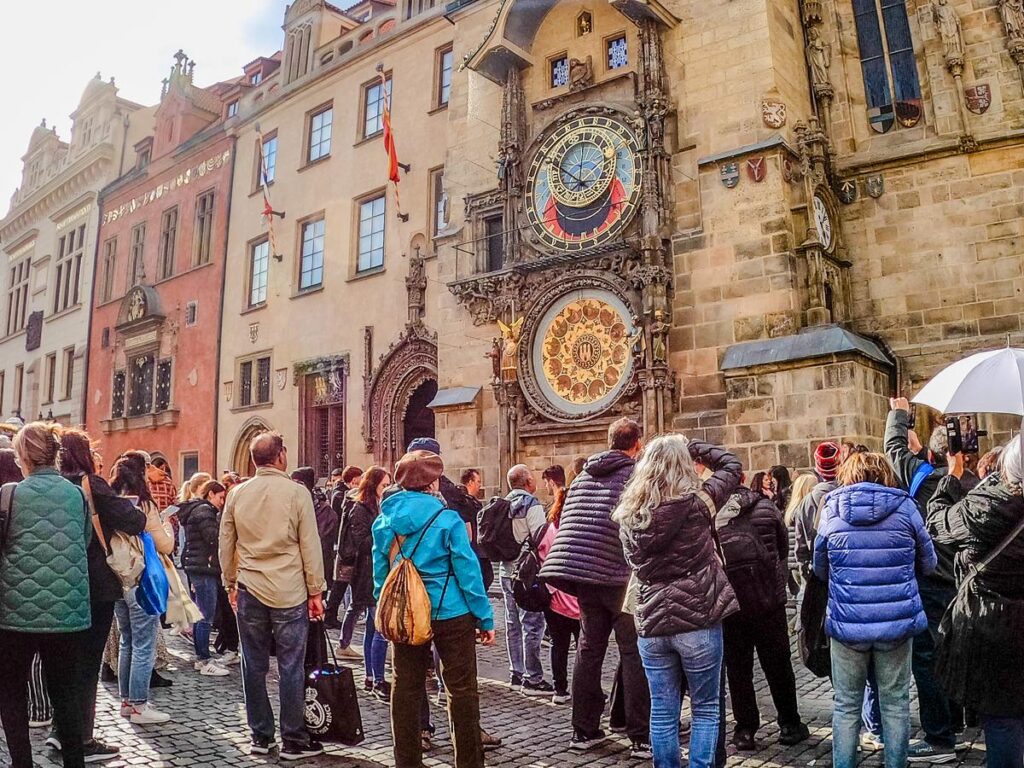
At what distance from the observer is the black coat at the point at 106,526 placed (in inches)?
185

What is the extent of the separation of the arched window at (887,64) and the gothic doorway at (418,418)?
1011cm

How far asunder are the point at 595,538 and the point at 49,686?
9.72ft

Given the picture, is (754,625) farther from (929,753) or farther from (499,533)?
(499,533)

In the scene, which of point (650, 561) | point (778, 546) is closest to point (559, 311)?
point (778, 546)

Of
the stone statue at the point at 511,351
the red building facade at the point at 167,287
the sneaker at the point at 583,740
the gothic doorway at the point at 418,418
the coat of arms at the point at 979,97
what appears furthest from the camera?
the red building facade at the point at 167,287

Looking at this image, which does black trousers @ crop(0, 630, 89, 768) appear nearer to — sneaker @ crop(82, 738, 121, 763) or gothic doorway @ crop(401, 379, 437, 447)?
sneaker @ crop(82, 738, 121, 763)

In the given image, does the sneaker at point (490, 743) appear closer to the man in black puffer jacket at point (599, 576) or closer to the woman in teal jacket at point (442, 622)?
the man in black puffer jacket at point (599, 576)

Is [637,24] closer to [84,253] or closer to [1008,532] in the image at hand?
[1008,532]

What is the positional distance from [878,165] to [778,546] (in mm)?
9228

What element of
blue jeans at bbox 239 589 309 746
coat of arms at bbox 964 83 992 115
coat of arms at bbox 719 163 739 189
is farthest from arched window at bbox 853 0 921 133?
blue jeans at bbox 239 589 309 746

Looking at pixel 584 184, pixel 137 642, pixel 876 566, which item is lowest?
pixel 137 642

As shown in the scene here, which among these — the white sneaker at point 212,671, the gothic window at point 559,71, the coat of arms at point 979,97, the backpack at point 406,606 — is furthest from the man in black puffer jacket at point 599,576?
the gothic window at point 559,71

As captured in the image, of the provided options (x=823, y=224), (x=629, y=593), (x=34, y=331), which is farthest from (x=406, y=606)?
(x=34, y=331)

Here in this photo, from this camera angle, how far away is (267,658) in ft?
16.5
